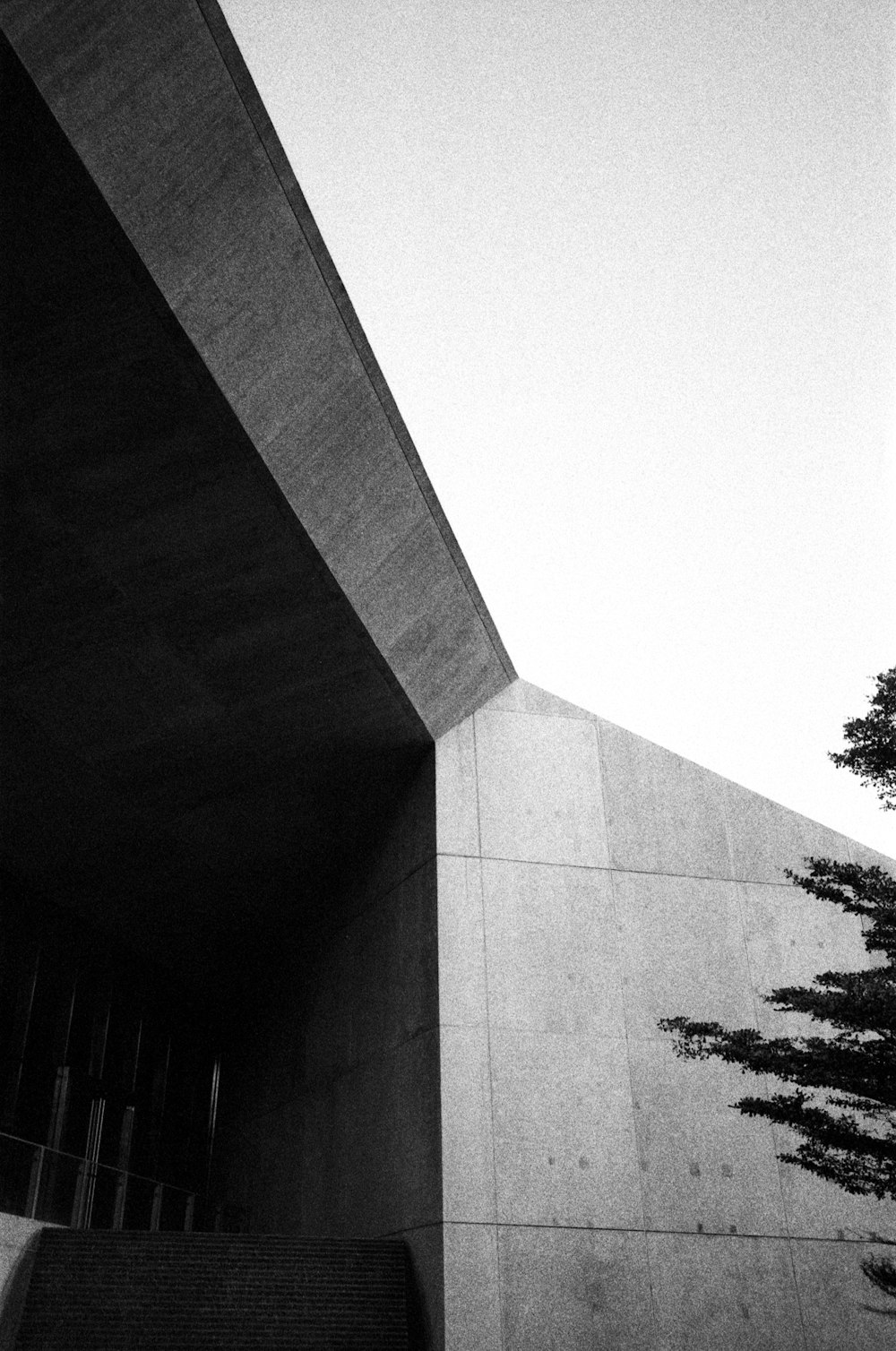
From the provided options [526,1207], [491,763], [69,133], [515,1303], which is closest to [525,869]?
[491,763]

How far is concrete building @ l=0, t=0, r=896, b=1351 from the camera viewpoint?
5.87m

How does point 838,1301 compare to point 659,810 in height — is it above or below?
below

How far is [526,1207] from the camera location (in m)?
8.44

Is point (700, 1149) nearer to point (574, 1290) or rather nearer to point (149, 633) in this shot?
point (574, 1290)

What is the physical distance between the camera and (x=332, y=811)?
11.2 m

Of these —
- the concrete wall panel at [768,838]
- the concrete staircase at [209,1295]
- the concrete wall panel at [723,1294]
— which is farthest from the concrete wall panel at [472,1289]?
the concrete wall panel at [768,838]

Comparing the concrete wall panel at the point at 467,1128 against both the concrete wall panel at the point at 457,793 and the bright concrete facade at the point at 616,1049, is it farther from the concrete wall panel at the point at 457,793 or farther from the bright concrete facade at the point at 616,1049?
the concrete wall panel at the point at 457,793

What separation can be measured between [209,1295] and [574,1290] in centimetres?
266

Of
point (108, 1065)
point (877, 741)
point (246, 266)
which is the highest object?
point (246, 266)

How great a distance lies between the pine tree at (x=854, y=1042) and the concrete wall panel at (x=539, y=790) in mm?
2646

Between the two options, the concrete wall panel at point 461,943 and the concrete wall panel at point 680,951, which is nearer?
the concrete wall panel at point 461,943

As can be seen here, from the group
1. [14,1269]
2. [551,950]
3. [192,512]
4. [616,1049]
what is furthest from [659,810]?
[14,1269]

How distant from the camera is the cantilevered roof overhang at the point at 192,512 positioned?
540 cm

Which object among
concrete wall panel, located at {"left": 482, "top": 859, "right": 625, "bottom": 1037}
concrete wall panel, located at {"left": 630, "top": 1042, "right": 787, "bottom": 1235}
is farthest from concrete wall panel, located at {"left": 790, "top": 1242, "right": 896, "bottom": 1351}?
concrete wall panel, located at {"left": 482, "top": 859, "right": 625, "bottom": 1037}
